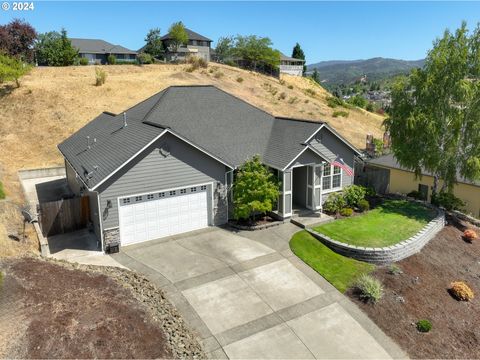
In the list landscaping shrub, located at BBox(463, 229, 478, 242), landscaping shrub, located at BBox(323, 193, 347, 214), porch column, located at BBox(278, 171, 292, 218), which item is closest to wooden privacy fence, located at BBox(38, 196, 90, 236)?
porch column, located at BBox(278, 171, 292, 218)

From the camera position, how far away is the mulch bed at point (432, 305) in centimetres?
1216

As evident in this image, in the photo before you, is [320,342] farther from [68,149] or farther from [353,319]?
[68,149]

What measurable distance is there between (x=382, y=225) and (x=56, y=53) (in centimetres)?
5341

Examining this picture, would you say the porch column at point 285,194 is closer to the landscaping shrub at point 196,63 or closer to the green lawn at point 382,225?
the green lawn at point 382,225

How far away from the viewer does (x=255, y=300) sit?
13.2 m

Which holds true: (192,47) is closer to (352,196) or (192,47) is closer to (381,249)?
(352,196)

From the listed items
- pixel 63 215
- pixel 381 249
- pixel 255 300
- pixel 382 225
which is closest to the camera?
pixel 255 300

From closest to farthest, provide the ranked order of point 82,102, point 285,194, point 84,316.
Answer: point 84,316
point 285,194
point 82,102

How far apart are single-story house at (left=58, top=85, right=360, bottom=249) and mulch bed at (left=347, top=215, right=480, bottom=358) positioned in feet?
20.6

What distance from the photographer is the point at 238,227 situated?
1888 cm

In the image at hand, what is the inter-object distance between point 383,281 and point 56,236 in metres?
14.8

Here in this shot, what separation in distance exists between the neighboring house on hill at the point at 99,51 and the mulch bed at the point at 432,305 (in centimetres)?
7279

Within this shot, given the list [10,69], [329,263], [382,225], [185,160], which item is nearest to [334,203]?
[382,225]

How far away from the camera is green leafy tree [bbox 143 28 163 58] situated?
2923 inches
